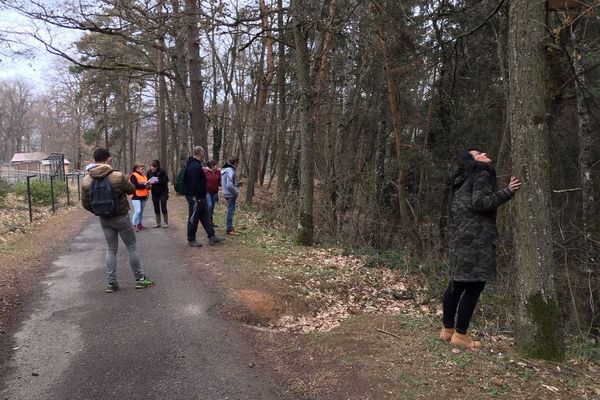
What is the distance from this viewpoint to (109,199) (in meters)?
6.10

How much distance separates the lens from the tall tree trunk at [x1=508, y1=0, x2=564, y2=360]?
4277 mm

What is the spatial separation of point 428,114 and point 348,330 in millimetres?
10058

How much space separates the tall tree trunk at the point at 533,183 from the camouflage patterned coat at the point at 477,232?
0.78 feet

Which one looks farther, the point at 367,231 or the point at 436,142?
the point at 436,142

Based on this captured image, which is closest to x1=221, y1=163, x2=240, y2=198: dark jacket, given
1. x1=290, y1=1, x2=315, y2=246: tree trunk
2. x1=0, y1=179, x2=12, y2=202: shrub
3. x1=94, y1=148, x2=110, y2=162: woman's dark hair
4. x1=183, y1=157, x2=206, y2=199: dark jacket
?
x1=183, y1=157, x2=206, y2=199: dark jacket

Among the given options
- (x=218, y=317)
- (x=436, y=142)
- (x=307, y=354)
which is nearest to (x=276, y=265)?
(x=218, y=317)

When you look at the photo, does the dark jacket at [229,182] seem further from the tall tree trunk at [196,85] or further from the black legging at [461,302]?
the black legging at [461,302]

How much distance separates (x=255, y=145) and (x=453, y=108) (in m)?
9.11

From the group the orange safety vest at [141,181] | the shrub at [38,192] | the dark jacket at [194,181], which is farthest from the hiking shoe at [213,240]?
the shrub at [38,192]

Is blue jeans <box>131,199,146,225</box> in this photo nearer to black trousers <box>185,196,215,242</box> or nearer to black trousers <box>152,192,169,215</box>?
black trousers <box>152,192,169,215</box>

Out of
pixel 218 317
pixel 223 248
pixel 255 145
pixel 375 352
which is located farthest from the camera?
pixel 255 145

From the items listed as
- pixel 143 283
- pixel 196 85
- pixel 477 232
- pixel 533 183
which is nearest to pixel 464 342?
pixel 477 232

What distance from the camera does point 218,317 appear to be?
5715mm

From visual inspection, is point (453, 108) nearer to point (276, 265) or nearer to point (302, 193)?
point (302, 193)
